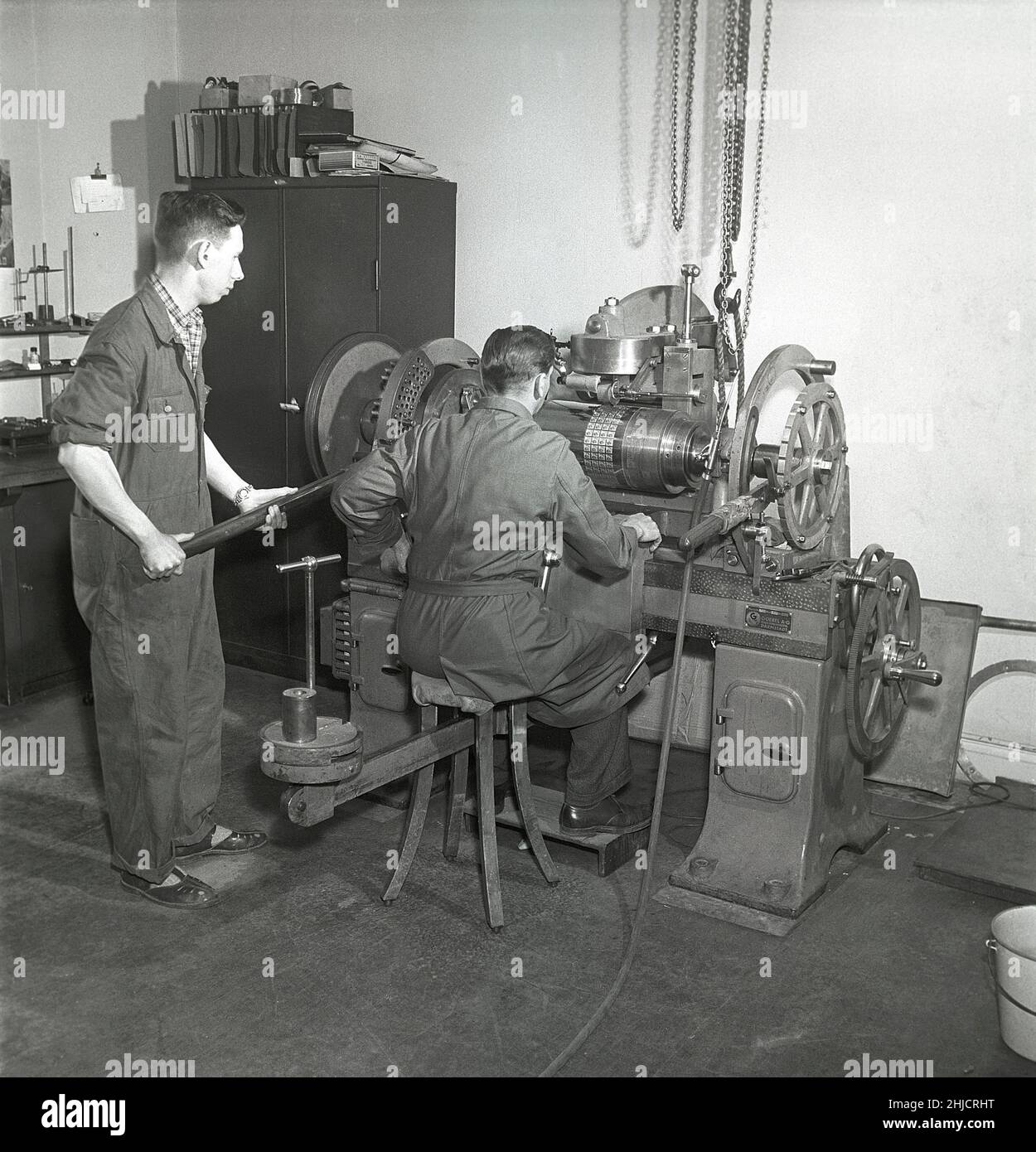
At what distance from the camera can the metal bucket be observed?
7.58ft

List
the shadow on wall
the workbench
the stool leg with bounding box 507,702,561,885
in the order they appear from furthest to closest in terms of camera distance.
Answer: the shadow on wall < the workbench < the stool leg with bounding box 507,702,561,885

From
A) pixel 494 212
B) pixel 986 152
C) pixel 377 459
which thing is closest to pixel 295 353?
pixel 494 212

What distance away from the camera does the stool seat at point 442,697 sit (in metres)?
2.72

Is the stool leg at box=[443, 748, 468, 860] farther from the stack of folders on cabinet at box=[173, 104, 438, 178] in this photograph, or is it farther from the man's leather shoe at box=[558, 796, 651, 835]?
the stack of folders on cabinet at box=[173, 104, 438, 178]

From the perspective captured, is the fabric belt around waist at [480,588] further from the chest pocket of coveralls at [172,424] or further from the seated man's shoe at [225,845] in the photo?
the seated man's shoe at [225,845]

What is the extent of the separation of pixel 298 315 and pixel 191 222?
1517 millimetres

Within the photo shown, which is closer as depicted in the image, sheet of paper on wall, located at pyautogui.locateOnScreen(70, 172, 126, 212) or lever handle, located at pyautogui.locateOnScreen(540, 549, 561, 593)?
lever handle, located at pyautogui.locateOnScreen(540, 549, 561, 593)

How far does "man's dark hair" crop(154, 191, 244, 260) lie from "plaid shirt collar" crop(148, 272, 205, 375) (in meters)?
0.07

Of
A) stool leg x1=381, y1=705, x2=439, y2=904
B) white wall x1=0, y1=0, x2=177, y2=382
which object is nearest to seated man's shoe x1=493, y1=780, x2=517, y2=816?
stool leg x1=381, y1=705, x2=439, y2=904

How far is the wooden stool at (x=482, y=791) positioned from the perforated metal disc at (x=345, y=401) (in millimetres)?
770

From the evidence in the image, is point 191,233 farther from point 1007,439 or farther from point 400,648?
point 1007,439

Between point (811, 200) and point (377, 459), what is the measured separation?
61.4 inches

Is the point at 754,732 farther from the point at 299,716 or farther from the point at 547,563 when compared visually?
the point at 299,716

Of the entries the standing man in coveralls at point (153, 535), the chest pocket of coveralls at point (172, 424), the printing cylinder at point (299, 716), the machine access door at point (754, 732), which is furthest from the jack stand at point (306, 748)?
the machine access door at point (754, 732)
